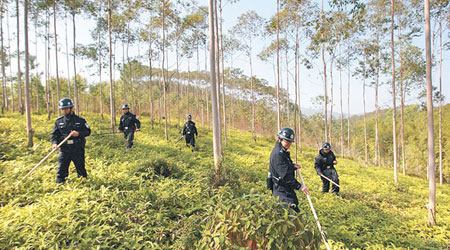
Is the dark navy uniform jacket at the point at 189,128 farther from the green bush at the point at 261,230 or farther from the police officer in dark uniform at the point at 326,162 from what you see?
the green bush at the point at 261,230

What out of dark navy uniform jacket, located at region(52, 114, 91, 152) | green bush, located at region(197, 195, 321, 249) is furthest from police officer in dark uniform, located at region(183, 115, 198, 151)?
green bush, located at region(197, 195, 321, 249)

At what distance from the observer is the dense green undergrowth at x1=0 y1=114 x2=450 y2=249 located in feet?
7.98

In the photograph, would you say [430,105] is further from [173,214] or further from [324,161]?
[173,214]

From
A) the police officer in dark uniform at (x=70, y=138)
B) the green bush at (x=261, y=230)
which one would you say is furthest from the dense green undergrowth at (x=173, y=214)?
the police officer in dark uniform at (x=70, y=138)

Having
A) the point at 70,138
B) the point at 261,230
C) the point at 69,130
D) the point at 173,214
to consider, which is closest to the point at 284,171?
the point at 261,230

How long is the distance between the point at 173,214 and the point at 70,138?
9.15ft

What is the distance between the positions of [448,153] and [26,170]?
94.0 feet

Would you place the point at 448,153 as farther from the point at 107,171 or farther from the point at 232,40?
the point at 107,171

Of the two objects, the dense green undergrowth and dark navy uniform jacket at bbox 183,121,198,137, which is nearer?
the dense green undergrowth

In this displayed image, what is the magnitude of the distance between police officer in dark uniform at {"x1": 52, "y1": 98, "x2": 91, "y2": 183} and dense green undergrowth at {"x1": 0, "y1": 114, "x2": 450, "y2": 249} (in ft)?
1.16

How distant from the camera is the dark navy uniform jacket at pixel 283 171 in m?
3.52

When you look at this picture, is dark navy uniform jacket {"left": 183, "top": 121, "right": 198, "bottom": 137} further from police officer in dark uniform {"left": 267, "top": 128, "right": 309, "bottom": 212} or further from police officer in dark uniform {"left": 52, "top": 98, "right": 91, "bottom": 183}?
police officer in dark uniform {"left": 267, "top": 128, "right": 309, "bottom": 212}

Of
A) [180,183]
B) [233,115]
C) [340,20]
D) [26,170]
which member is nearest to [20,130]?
[26,170]

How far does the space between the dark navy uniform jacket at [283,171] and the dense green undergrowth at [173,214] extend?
2.29 ft
